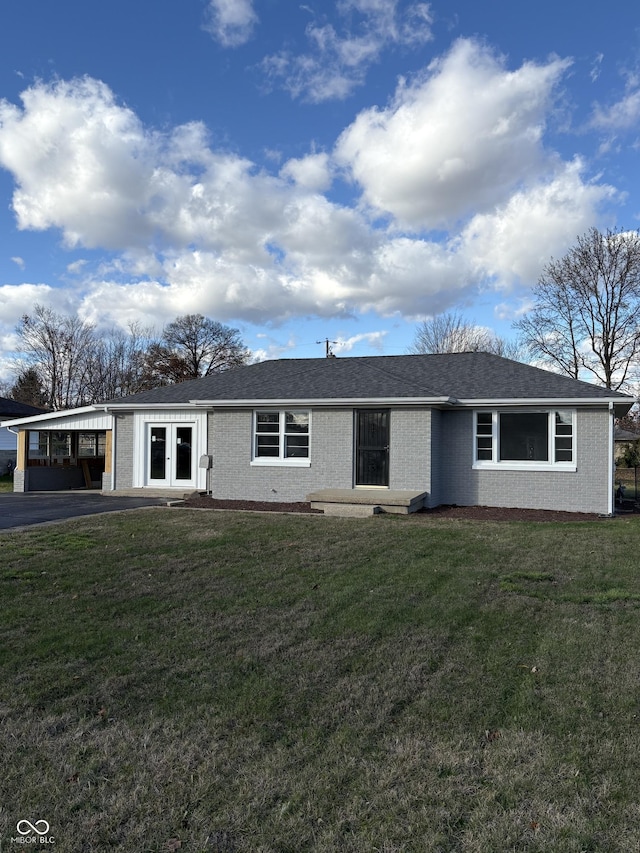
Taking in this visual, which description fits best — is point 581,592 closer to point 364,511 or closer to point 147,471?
point 364,511

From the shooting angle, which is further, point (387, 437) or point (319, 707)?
point (387, 437)

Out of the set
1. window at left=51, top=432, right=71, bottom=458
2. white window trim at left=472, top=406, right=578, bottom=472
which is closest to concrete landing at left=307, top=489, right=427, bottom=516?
white window trim at left=472, top=406, right=578, bottom=472

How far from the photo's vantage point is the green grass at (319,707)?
273cm

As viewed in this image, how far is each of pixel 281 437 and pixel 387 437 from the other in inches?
115

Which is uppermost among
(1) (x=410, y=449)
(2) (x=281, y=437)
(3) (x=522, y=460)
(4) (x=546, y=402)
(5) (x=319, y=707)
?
(4) (x=546, y=402)

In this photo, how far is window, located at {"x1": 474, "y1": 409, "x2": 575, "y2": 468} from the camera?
14.3 m

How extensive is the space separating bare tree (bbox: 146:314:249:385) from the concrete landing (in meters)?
37.3

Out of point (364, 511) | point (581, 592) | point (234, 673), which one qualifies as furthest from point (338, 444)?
point (234, 673)

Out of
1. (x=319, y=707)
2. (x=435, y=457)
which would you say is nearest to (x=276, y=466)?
(x=435, y=457)

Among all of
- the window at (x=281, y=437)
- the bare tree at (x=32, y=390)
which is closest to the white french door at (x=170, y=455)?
the window at (x=281, y=437)

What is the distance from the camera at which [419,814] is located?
2781 millimetres

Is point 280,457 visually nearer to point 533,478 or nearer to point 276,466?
point 276,466

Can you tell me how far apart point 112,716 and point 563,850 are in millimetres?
2665

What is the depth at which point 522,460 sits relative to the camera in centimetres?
1465
